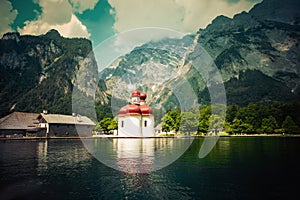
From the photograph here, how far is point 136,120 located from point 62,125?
20491mm

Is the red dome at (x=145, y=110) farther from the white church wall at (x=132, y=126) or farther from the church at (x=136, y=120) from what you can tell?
the white church wall at (x=132, y=126)

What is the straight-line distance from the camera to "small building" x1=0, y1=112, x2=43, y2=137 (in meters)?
62.5

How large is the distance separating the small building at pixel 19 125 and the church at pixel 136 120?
2234cm

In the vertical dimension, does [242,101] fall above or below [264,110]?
above

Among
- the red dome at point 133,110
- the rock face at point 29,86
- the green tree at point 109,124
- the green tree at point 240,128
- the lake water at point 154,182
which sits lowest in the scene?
the lake water at point 154,182

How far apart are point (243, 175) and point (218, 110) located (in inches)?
3365

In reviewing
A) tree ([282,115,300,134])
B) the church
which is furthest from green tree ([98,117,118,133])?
tree ([282,115,300,134])

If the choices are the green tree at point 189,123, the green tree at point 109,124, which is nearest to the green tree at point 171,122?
the green tree at point 189,123

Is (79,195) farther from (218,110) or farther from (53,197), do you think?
(218,110)

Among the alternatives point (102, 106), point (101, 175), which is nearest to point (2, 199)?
point (101, 175)

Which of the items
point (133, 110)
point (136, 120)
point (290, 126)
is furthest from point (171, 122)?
point (290, 126)

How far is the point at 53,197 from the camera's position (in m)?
11.5

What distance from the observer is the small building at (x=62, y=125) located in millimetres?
68562

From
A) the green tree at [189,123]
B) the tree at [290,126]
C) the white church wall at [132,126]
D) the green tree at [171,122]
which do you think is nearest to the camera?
the white church wall at [132,126]
